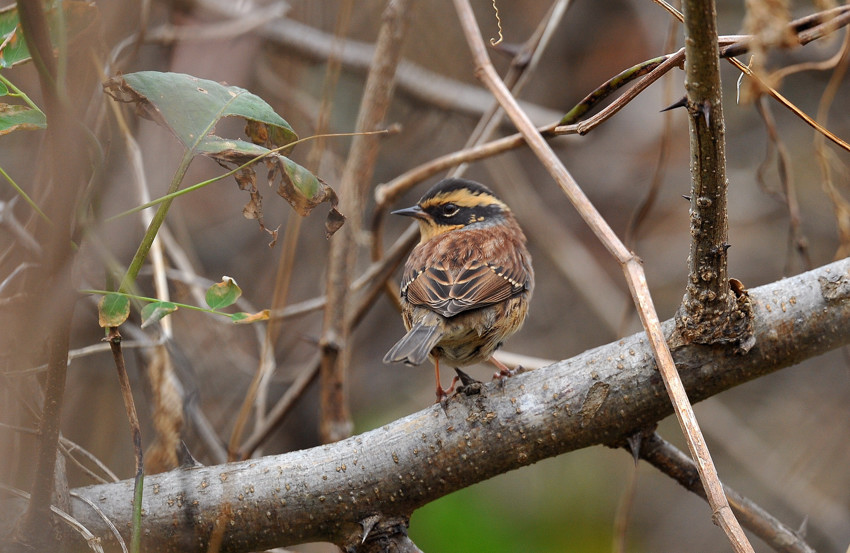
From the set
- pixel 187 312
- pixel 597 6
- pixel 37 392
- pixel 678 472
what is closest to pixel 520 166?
pixel 597 6

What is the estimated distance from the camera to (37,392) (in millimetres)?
2658

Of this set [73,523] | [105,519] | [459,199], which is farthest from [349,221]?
[73,523]

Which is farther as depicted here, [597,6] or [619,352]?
[597,6]

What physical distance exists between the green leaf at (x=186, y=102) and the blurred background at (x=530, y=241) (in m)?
2.53

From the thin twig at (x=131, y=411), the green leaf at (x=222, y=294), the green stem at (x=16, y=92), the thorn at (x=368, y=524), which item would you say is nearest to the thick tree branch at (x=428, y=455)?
the thorn at (x=368, y=524)

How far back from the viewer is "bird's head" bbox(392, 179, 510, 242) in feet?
15.6

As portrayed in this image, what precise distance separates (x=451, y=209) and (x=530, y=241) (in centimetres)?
337

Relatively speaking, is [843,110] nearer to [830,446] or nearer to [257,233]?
[830,446]

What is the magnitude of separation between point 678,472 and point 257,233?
4901mm

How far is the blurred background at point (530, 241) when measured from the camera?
18.3ft

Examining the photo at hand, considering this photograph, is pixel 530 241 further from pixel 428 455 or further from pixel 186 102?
pixel 186 102

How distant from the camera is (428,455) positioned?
2.73m

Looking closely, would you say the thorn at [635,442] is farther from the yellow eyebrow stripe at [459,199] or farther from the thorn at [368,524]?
the yellow eyebrow stripe at [459,199]

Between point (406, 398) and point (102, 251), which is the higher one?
point (406, 398)
